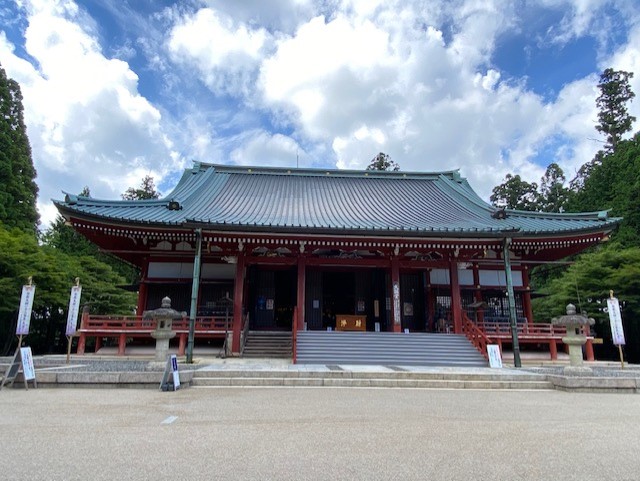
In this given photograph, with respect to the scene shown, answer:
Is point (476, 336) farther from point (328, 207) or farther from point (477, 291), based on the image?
point (328, 207)

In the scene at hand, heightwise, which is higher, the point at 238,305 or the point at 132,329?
the point at 238,305

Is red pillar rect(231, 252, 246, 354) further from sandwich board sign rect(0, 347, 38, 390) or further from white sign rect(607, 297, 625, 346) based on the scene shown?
white sign rect(607, 297, 625, 346)

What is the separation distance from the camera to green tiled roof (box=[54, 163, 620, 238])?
13.4 metres

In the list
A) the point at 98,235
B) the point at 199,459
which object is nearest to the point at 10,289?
the point at 98,235

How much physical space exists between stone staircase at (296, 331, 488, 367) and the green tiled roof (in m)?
3.61

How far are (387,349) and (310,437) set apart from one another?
28.4 ft

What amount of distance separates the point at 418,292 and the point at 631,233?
1603cm

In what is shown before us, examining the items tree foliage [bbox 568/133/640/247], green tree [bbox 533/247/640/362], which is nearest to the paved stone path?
green tree [bbox 533/247/640/362]

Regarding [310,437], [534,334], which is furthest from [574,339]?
[310,437]

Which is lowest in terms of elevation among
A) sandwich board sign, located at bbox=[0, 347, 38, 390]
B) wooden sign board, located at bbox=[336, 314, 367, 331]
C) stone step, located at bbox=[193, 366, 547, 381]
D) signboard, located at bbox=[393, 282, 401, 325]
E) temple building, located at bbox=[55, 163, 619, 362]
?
stone step, located at bbox=[193, 366, 547, 381]

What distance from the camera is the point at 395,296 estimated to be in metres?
14.4

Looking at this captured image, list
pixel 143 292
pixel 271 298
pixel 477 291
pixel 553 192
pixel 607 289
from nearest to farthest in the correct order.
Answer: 1. pixel 143 292
2. pixel 477 291
3. pixel 271 298
4. pixel 607 289
5. pixel 553 192

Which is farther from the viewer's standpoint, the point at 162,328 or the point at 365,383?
the point at 162,328

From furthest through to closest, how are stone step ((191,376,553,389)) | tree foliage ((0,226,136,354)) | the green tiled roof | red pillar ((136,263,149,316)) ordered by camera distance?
red pillar ((136,263,149,316)) < tree foliage ((0,226,136,354)) < the green tiled roof < stone step ((191,376,553,389))
